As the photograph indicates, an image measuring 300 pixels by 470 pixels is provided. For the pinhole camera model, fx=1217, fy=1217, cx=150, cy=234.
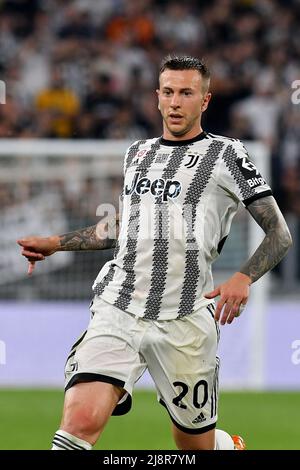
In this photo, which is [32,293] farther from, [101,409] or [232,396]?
[101,409]

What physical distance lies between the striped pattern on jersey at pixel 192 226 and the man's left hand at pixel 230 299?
47 cm

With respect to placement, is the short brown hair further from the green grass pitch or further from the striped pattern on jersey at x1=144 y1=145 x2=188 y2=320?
the green grass pitch

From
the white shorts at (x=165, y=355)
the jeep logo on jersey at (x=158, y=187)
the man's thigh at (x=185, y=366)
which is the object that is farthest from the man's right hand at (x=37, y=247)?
the man's thigh at (x=185, y=366)

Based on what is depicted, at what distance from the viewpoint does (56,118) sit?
14.9 m

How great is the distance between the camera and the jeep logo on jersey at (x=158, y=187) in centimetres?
589

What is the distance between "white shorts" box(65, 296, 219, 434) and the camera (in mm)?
5738

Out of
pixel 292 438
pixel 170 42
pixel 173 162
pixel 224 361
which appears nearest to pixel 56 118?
pixel 170 42

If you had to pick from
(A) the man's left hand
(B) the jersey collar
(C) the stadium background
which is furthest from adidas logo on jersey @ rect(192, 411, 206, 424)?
(C) the stadium background

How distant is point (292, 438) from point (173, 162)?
13.3 feet

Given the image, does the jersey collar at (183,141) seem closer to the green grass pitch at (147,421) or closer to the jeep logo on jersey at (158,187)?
the jeep logo on jersey at (158,187)

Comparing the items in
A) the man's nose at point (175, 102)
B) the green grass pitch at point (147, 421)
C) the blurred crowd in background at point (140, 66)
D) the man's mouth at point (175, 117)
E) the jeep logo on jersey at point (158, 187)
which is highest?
the blurred crowd in background at point (140, 66)

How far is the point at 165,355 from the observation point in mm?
5863

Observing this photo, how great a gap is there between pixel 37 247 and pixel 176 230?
705 mm

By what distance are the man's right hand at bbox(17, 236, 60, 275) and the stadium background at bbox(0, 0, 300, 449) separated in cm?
300
